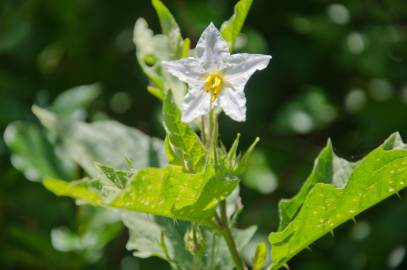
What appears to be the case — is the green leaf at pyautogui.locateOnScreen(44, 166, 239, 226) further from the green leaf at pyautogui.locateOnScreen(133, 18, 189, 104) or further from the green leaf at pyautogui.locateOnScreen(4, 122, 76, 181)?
the green leaf at pyautogui.locateOnScreen(4, 122, 76, 181)

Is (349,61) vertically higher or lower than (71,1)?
lower

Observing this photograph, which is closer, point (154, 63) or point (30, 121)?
point (154, 63)

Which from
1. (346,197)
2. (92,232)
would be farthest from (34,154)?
(346,197)

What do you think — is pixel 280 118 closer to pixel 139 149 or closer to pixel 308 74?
pixel 308 74

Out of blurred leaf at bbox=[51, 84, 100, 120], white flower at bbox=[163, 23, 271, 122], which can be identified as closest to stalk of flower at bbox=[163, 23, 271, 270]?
white flower at bbox=[163, 23, 271, 122]

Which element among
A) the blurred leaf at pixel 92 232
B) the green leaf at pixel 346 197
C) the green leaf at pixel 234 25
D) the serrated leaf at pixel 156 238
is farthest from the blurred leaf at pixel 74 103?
the green leaf at pixel 346 197

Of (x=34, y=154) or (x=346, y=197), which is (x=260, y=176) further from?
(x=346, y=197)

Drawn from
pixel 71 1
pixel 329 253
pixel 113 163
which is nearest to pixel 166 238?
pixel 113 163
